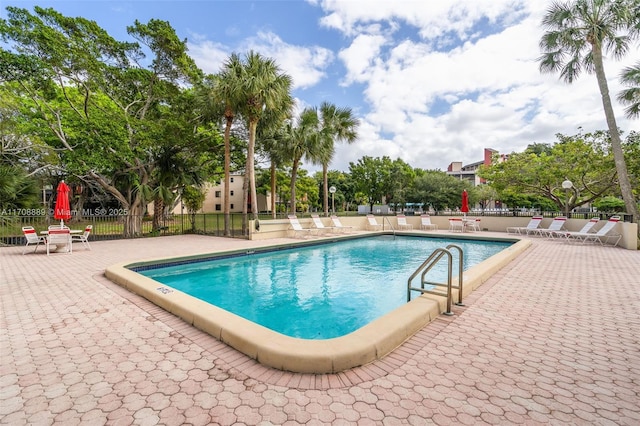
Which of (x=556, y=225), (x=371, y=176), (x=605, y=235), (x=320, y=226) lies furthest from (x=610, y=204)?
(x=320, y=226)

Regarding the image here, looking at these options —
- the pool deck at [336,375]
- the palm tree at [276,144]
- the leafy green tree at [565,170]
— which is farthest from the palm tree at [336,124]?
the pool deck at [336,375]

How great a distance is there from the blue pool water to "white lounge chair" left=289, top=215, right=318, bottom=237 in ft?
7.93

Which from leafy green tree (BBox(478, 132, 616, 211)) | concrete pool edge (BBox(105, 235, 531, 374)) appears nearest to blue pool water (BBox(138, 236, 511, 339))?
concrete pool edge (BBox(105, 235, 531, 374))

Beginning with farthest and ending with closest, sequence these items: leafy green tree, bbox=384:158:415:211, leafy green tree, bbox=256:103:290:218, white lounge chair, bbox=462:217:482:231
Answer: leafy green tree, bbox=384:158:415:211 < white lounge chair, bbox=462:217:482:231 < leafy green tree, bbox=256:103:290:218

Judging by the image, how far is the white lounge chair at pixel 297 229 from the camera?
13945 mm

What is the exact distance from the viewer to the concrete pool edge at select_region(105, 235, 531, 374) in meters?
2.57

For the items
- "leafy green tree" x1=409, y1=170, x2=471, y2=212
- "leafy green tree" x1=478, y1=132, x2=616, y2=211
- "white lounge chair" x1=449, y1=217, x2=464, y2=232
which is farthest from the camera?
"leafy green tree" x1=409, y1=170, x2=471, y2=212

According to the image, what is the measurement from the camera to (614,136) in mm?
11773

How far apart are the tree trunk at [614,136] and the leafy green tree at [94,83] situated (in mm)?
18224

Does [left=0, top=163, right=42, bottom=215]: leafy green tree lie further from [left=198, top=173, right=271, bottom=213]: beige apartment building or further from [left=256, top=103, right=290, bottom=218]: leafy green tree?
[left=198, top=173, right=271, bottom=213]: beige apartment building

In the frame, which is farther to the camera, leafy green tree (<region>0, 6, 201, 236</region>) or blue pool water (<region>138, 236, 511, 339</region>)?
leafy green tree (<region>0, 6, 201, 236</region>)

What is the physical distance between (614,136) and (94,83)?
22.5 metres

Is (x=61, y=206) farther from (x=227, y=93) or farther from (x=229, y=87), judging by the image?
(x=229, y=87)

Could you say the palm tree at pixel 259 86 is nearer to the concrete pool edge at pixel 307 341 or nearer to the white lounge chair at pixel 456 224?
the concrete pool edge at pixel 307 341
